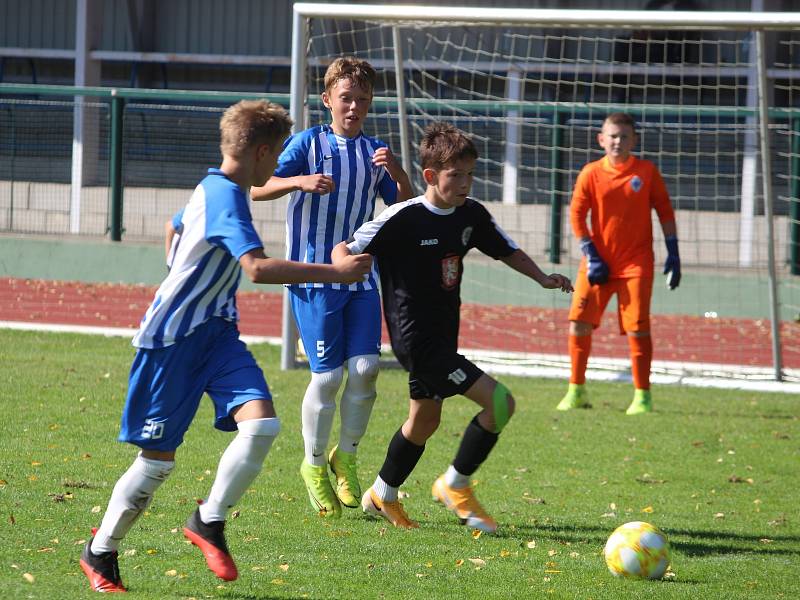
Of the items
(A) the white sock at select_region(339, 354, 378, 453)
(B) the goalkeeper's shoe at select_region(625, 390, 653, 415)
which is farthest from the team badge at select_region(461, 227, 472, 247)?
(B) the goalkeeper's shoe at select_region(625, 390, 653, 415)

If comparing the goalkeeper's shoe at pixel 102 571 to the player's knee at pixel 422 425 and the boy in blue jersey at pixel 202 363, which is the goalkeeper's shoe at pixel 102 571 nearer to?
the boy in blue jersey at pixel 202 363

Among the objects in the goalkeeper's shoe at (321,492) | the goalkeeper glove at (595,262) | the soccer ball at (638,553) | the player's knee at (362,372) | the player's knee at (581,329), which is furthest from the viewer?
the player's knee at (581,329)

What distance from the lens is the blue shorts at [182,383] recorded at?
13.6 ft

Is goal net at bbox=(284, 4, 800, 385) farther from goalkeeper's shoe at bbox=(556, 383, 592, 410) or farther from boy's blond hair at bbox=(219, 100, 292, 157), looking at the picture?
boy's blond hair at bbox=(219, 100, 292, 157)

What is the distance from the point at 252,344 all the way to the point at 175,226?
693 cm

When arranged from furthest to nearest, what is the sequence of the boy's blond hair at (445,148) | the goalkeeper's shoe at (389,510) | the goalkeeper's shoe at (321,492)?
the goalkeeper's shoe at (321,492) → the goalkeeper's shoe at (389,510) → the boy's blond hair at (445,148)

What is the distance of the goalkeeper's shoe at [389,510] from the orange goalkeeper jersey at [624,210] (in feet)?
12.4

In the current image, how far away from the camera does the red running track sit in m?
12.4

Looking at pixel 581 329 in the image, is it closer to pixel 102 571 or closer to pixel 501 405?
pixel 501 405

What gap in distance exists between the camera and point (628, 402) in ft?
30.6

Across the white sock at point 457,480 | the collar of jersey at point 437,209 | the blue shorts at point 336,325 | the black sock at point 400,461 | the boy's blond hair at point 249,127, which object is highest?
the boy's blond hair at point 249,127

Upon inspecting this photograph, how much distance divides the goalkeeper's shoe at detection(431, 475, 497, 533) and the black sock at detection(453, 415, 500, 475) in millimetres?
97

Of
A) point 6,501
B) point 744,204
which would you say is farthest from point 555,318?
point 6,501

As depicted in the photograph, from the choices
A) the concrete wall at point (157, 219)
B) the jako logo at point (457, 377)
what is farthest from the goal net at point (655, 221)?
the jako logo at point (457, 377)
